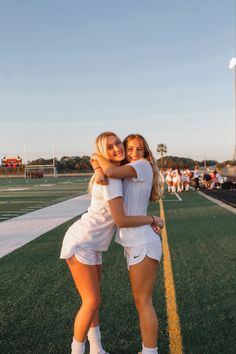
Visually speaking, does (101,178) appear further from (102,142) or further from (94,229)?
(94,229)

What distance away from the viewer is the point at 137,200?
266 centimetres

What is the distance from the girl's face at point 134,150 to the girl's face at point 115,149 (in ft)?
0.27

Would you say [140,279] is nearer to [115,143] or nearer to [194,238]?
[115,143]

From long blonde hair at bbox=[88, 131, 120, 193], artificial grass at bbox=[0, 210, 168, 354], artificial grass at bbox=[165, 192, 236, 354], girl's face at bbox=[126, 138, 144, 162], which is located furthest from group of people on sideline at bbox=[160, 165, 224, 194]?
long blonde hair at bbox=[88, 131, 120, 193]

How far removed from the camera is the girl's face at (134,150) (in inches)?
107

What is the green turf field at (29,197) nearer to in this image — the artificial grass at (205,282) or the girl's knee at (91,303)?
the artificial grass at (205,282)

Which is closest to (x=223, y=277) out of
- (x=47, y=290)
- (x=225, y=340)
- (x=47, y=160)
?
(x=225, y=340)

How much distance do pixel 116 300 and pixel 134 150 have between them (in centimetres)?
224

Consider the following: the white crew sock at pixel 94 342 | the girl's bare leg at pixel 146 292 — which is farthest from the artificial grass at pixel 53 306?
the girl's bare leg at pixel 146 292

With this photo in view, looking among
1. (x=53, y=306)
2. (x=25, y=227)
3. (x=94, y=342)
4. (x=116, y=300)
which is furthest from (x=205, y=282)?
(x=25, y=227)

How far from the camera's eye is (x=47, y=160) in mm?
150375

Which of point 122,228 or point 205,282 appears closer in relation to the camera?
point 122,228

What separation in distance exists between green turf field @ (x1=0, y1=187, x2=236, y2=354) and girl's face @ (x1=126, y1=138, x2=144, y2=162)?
1.67 meters

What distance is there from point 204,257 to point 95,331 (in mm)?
3537
